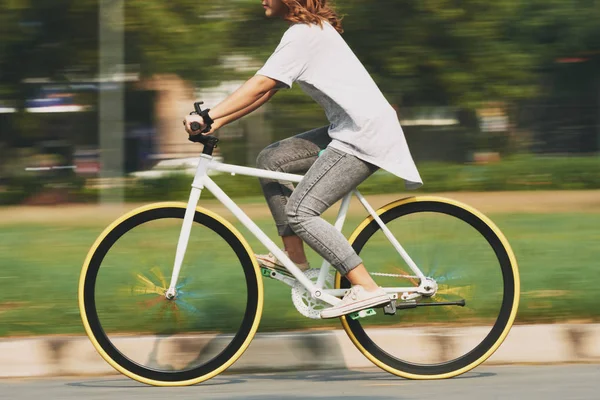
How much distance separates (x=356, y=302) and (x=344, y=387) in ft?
1.26

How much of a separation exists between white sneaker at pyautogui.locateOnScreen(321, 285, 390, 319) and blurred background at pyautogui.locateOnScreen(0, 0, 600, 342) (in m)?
5.48

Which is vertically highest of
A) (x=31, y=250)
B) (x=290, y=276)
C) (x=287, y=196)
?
(x=287, y=196)

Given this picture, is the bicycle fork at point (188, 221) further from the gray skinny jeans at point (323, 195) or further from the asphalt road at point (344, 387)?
the asphalt road at point (344, 387)

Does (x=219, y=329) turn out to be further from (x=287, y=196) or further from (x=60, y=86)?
(x=60, y=86)

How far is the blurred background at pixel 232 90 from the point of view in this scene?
13344 millimetres

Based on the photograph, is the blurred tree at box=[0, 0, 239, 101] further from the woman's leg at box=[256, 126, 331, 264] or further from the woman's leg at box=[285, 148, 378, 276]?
the woman's leg at box=[285, 148, 378, 276]

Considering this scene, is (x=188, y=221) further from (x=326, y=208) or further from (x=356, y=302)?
(x=356, y=302)

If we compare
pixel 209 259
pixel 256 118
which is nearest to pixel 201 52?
pixel 256 118

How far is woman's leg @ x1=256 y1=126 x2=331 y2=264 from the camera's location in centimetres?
561

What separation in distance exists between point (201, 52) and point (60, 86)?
2.29m

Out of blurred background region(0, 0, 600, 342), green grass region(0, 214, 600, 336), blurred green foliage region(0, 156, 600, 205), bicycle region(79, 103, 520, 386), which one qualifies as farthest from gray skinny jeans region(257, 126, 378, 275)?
blurred green foliage region(0, 156, 600, 205)

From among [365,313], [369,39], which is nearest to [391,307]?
[365,313]

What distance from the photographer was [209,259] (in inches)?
224

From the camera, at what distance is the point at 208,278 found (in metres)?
5.72
